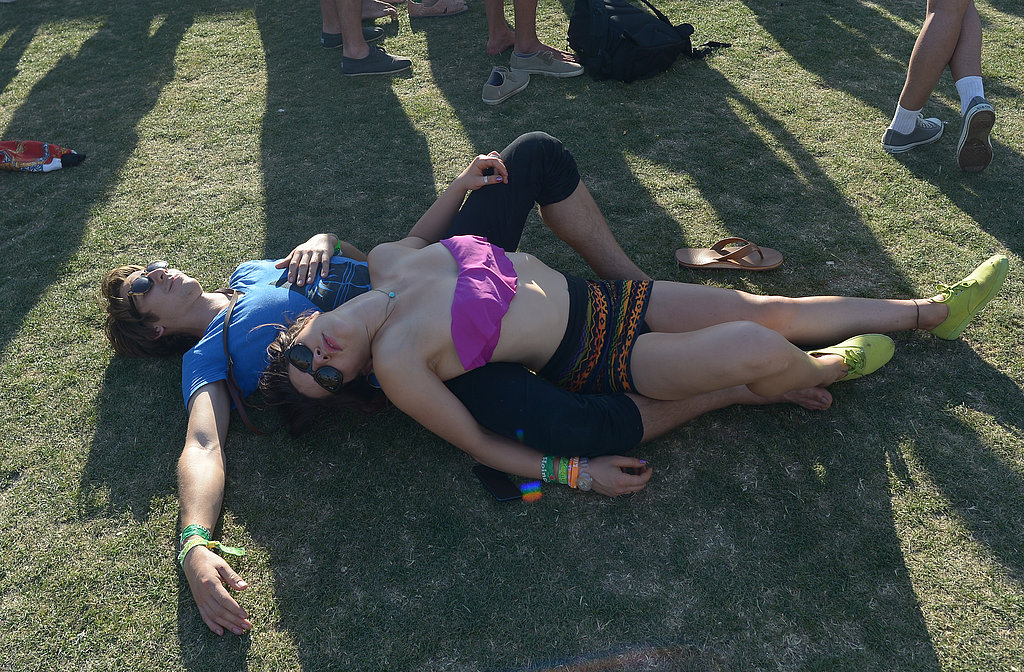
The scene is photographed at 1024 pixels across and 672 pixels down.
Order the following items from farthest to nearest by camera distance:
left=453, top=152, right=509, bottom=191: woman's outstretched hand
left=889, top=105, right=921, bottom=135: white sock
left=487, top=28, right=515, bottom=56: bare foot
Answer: left=487, top=28, right=515, bottom=56: bare foot < left=889, top=105, right=921, bottom=135: white sock < left=453, top=152, right=509, bottom=191: woman's outstretched hand

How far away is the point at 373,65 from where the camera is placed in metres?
5.42

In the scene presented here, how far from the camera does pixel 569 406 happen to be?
256 cm

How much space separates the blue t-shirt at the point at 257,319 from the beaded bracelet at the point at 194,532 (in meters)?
0.61

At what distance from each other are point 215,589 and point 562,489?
1.22m

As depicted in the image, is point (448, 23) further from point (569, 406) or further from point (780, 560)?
point (780, 560)

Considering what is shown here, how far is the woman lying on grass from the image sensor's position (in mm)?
2461

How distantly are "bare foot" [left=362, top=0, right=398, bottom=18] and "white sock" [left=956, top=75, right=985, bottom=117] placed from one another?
459 cm

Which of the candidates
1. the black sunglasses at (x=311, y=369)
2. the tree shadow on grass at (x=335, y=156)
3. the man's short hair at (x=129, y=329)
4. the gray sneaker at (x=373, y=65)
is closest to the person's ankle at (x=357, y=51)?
the gray sneaker at (x=373, y=65)

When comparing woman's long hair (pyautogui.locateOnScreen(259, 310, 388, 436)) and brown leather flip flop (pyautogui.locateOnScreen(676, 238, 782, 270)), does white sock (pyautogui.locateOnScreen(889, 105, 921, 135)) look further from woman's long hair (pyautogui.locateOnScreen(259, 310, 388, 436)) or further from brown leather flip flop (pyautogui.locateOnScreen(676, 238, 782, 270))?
woman's long hair (pyautogui.locateOnScreen(259, 310, 388, 436))

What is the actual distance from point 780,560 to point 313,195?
3.22 meters

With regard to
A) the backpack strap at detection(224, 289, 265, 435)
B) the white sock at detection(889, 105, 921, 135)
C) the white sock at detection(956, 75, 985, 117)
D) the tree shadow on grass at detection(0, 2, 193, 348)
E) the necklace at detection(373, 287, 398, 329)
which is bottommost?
the tree shadow on grass at detection(0, 2, 193, 348)

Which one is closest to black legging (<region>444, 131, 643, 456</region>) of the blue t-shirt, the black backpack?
the blue t-shirt

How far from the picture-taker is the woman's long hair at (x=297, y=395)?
2.59 m

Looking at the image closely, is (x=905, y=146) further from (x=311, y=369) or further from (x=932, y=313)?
(x=311, y=369)
